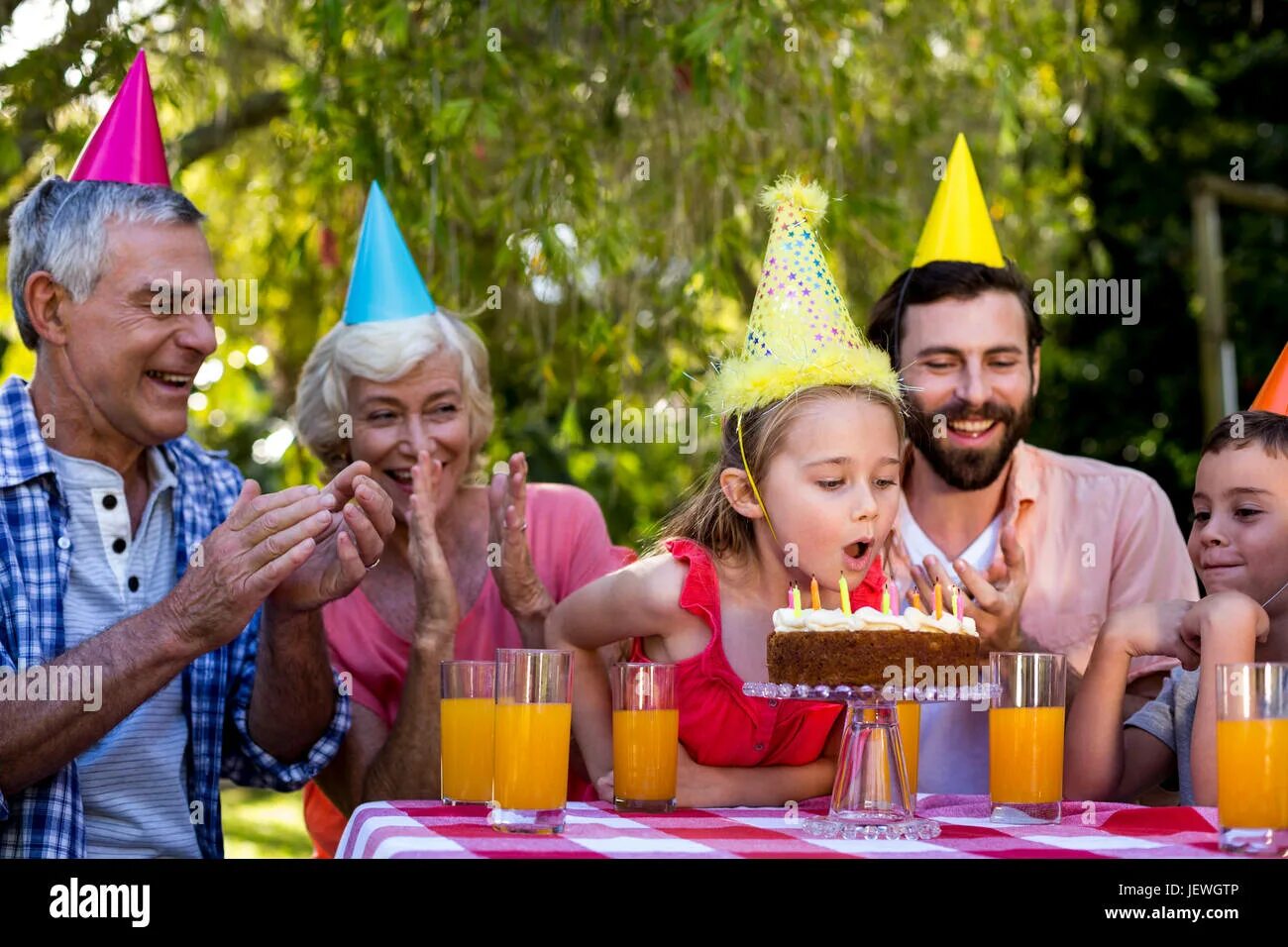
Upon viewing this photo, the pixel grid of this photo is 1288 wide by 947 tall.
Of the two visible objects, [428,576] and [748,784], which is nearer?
[748,784]

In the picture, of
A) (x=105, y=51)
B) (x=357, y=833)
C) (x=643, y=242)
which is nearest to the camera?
(x=357, y=833)

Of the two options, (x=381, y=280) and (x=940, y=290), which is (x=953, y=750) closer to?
(x=940, y=290)

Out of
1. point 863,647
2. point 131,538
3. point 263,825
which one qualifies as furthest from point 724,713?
point 263,825

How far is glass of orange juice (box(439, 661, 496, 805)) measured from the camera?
2611mm

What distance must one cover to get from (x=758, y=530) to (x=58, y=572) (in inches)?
60.6

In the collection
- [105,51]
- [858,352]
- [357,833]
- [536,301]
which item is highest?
[105,51]

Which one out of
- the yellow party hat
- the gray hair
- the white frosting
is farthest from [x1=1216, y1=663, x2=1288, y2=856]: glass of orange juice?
the gray hair

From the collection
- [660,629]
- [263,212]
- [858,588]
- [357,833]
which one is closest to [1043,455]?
[858,588]

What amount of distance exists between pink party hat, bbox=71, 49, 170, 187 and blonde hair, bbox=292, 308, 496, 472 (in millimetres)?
608

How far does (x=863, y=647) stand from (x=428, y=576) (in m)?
1.34

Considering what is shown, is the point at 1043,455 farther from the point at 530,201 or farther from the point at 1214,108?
the point at 1214,108

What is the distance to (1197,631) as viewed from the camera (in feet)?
8.38

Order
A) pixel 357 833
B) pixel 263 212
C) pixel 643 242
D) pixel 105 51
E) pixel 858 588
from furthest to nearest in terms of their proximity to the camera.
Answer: pixel 263 212 → pixel 643 242 → pixel 105 51 → pixel 858 588 → pixel 357 833

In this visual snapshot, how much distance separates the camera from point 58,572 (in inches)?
124
